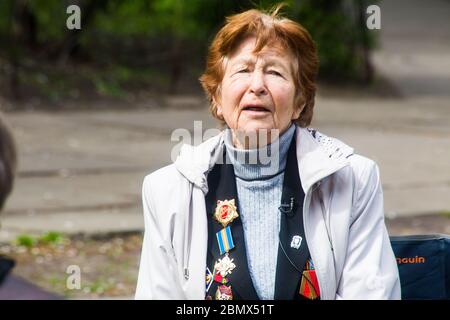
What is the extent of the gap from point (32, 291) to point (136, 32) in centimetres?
1402

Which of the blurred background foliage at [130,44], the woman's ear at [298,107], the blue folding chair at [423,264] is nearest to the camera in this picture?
the woman's ear at [298,107]

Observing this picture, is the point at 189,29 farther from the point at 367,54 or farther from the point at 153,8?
the point at 367,54

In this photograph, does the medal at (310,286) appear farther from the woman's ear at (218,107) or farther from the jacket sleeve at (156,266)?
the woman's ear at (218,107)

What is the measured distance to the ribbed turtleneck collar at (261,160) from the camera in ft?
10.1

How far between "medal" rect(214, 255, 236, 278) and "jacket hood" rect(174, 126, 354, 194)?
20 cm

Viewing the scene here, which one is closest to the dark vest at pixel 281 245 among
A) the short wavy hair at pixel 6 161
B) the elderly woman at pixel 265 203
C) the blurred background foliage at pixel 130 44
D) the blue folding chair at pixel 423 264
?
the elderly woman at pixel 265 203

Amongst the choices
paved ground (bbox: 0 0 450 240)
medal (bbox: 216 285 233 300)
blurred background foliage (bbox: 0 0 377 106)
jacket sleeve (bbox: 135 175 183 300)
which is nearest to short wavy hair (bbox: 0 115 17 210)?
jacket sleeve (bbox: 135 175 183 300)

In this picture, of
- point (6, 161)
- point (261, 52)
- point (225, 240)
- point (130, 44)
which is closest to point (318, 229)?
point (225, 240)

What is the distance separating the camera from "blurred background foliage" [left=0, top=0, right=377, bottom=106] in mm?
16641

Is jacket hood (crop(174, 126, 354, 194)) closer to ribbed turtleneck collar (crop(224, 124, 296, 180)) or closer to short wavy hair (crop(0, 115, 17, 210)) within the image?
ribbed turtleneck collar (crop(224, 124, 296, 180))

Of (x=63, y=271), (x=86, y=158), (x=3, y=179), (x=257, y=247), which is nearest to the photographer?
(x=3, y=179)

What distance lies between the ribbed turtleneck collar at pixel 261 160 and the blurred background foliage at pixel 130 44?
12665 mm

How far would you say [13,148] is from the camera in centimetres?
237

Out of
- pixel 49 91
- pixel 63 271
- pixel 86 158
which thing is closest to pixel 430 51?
pixel 49 91
